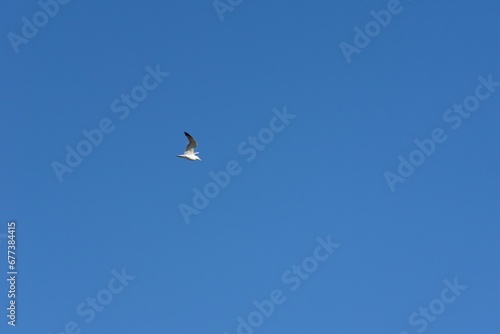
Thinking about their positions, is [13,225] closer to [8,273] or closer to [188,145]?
[8,273]

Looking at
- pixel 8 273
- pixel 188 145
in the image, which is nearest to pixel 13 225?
pixel 8 273

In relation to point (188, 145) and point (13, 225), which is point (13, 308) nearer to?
point (13, 225)

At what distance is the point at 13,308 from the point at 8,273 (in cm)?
161

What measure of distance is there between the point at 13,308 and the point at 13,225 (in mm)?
3706

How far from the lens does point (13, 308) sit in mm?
89500

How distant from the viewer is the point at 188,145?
89.1 metres

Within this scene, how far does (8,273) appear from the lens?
296 feet

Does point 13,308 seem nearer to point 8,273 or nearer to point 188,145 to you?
point 8,273

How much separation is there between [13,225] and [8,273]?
6.99 ft

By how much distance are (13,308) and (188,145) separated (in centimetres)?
1016

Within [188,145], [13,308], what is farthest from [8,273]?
[188,145]

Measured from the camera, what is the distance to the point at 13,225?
3573 inches
